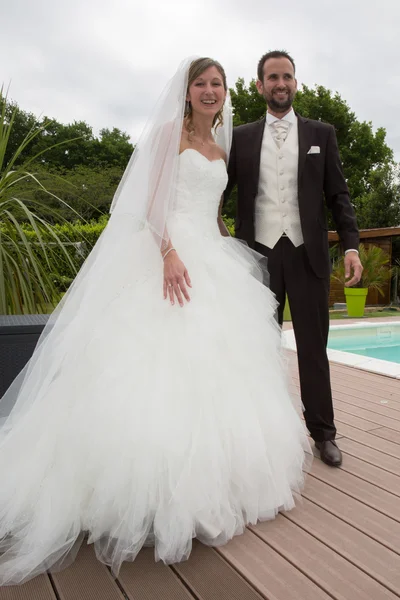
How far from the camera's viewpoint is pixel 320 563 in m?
1.47

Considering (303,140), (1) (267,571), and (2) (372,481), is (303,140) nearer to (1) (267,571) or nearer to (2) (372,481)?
(2) (372,481)

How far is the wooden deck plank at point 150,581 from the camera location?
4.30 ft

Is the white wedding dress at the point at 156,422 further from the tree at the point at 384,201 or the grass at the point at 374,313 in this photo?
the tree at the point at 384,201

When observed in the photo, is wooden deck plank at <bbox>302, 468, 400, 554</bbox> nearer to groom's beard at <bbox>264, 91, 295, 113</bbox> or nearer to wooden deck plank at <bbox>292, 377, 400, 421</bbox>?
wooden deck plank at <bbox>292, 377, 400, 421</bbox>

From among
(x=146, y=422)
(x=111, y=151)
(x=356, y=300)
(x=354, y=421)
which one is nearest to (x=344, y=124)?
(x=356, y=300)

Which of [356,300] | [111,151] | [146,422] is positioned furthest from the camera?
[111,151]

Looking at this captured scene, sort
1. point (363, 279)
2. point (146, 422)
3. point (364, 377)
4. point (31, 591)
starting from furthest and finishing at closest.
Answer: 1. point (363, 279)
2. point (364, 377)
3. point (146, 422)
4. point (31, 591)

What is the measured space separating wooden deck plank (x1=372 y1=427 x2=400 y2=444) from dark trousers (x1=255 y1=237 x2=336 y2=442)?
47 cm

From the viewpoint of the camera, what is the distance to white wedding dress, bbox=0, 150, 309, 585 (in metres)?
1.46

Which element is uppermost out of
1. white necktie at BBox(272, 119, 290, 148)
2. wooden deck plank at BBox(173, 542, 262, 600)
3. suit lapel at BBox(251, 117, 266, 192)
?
white necktie at BBox(272, 119, 290, 148)

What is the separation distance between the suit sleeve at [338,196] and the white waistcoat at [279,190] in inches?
7.4

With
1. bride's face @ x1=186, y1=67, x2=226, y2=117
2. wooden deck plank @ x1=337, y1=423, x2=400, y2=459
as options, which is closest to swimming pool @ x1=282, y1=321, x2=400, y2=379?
wooden deck plank @ x1=337, y1=423, x2=400, y2=459

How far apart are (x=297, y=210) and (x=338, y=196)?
27 cm

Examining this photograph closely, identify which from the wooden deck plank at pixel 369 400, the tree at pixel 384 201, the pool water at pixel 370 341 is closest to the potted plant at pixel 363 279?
the pool water at pixel 370 341
